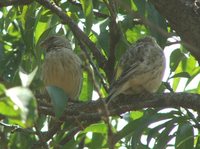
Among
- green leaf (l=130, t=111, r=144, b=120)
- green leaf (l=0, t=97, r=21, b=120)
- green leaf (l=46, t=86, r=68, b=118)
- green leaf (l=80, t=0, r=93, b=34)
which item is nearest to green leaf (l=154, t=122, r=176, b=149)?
green leaf (l=130, t=111, r=144, b=120)

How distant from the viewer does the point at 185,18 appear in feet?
13.2

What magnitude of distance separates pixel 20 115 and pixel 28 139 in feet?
8.65

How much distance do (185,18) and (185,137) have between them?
100 cm

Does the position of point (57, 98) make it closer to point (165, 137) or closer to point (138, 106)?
point (138, 106)

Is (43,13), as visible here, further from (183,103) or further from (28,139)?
(183,103)

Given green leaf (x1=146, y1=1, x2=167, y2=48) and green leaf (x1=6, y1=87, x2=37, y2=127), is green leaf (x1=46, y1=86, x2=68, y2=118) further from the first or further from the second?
green leaf (x1=146, y1=1, x2=167, y2=48)

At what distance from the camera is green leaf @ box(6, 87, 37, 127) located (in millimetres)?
2080

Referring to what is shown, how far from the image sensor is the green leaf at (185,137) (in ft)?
14.6

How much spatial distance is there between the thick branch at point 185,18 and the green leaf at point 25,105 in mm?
2041

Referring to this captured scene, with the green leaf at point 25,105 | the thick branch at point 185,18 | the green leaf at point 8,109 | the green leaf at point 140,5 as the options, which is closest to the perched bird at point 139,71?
the green leaf at point 140,5

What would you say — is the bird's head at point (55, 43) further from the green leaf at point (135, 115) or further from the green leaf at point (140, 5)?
the green leaf at point (140, 5)

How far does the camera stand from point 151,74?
567 centimetres

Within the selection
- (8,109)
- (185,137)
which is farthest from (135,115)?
(8,109)

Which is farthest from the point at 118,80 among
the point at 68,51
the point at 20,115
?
the point at 20,115
